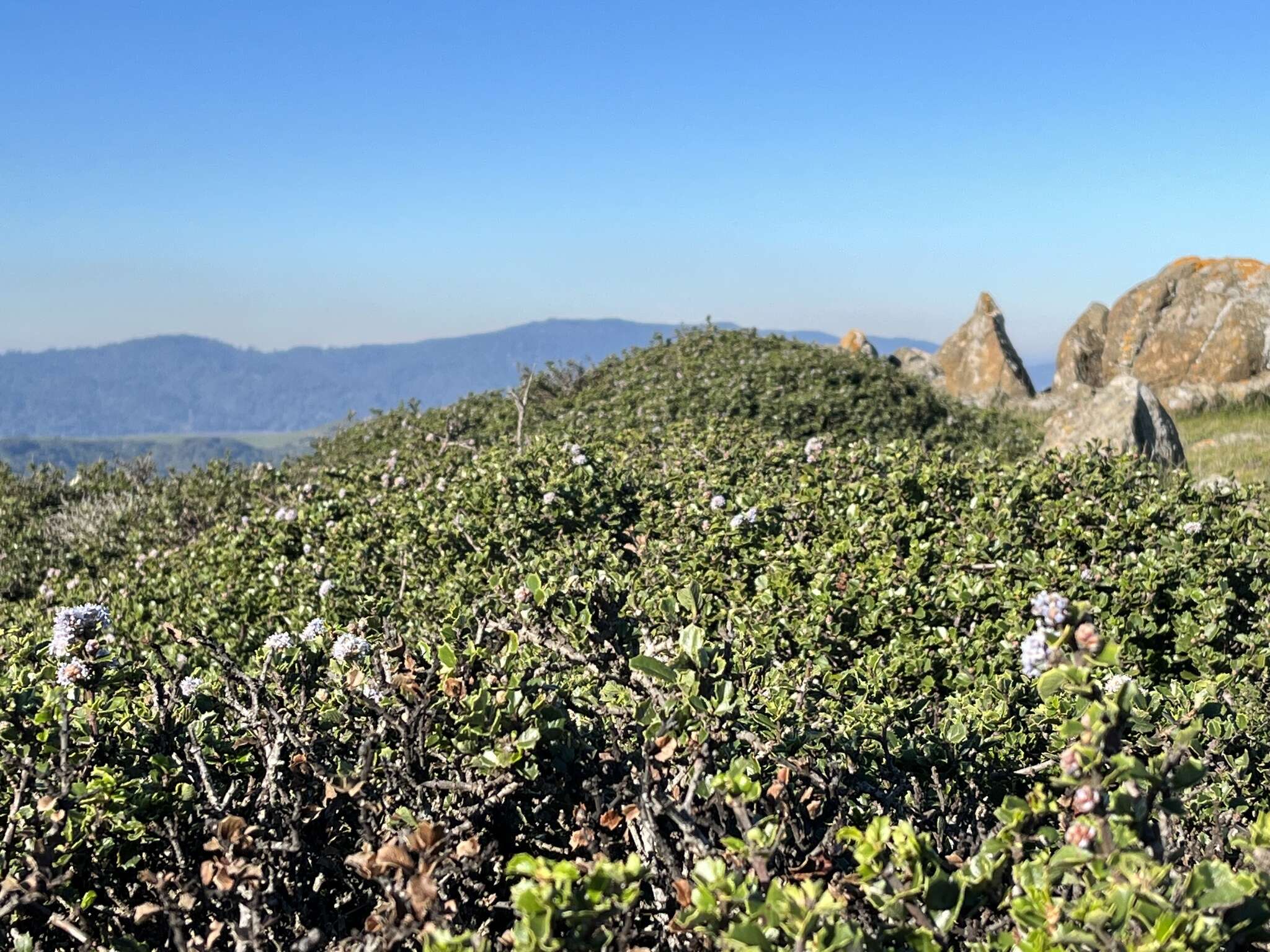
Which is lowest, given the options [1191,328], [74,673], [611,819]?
[611,819]

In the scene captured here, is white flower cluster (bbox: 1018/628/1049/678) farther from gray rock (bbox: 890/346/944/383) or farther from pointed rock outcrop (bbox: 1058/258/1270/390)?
gray rock (bbox: 890/346/944/383)

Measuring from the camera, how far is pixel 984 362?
73.0ft

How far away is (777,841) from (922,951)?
0.95ft

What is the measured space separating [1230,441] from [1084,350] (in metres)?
8.58

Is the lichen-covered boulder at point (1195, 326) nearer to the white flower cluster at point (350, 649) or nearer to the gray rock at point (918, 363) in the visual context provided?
the gray rock at point (918, 363)

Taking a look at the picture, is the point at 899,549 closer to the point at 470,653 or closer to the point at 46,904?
the point at 470,653

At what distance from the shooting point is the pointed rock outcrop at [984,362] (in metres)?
21.5

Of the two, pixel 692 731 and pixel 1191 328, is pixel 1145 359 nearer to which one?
pixel 1191 328

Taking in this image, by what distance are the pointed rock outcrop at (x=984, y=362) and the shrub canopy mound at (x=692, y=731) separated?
16488 millimetres

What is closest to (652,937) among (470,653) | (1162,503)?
(470,653)

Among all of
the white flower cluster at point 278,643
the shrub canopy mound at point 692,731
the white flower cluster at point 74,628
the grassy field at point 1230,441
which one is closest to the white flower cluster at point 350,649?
the shrub canopy mound at point 692,731

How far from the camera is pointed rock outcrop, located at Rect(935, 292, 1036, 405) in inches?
848

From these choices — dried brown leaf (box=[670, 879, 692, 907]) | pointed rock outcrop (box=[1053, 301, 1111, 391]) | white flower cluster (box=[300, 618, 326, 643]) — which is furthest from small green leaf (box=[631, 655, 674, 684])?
pointed rock outcrop (box=[1053, 301, 1111, 391])

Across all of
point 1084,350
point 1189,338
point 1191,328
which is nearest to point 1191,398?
point 1189,338
